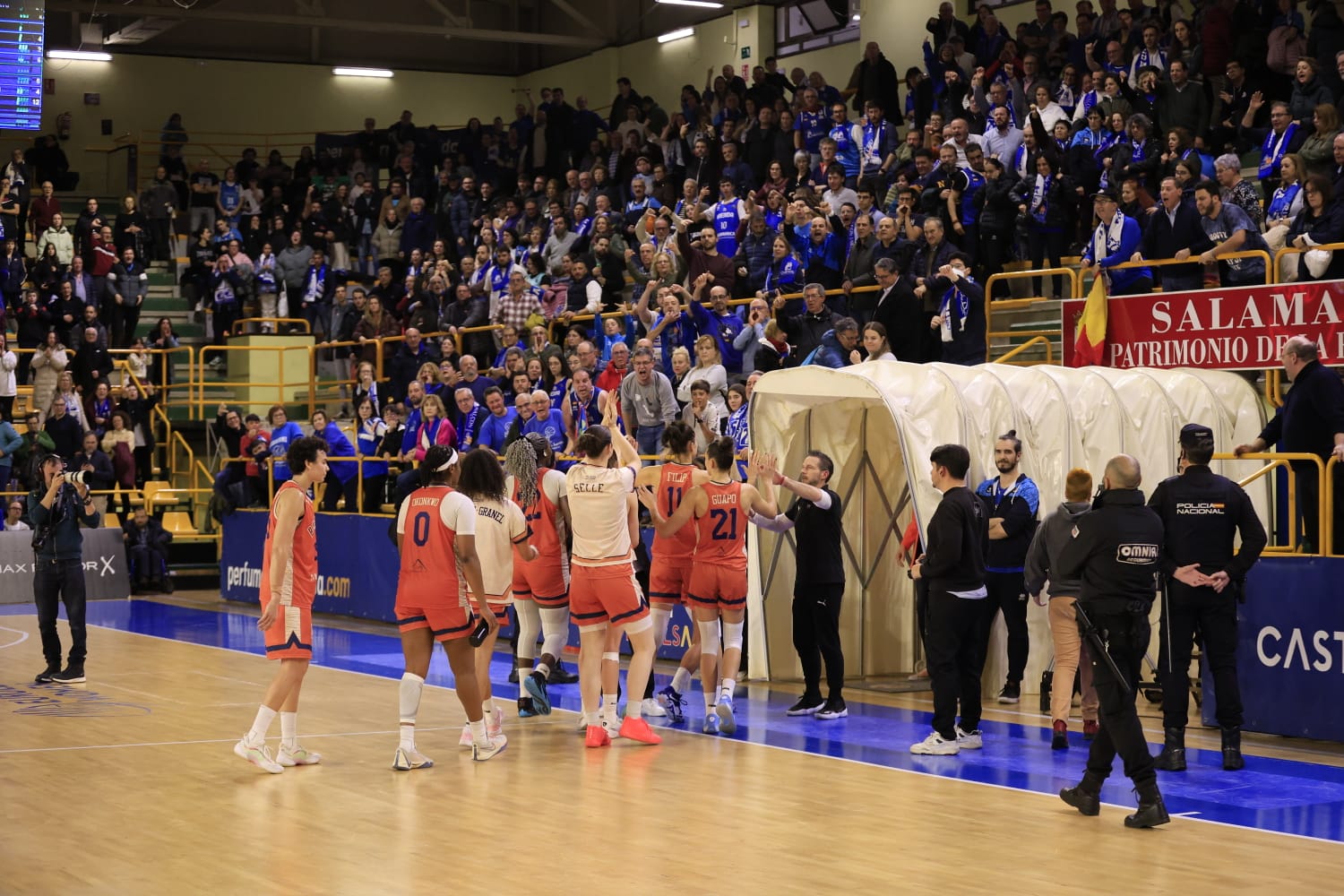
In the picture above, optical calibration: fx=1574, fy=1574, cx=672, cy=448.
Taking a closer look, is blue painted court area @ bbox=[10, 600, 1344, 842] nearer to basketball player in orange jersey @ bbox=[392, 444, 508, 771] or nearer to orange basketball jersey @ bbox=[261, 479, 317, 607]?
basketball player in orange jersey @ bbox=[392, 444, 508, 771]

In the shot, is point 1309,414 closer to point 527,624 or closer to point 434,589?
point 527,624

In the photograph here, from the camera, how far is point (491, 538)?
35.4ft

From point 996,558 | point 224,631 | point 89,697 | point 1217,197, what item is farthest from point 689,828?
point 224,631

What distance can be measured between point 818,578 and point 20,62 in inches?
271

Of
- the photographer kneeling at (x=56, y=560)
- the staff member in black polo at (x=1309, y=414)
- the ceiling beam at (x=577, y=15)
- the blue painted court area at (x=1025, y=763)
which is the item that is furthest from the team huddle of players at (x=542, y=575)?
the ceiling beam at (x=577, y=15)

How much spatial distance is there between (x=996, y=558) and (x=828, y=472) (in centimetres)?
145

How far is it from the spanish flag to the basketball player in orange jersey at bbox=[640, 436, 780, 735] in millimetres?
5117

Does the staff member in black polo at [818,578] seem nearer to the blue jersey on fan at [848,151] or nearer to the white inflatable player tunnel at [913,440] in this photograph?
the white inflatable player tunnel at [913,440]

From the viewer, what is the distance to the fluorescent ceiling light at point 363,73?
36.2 m

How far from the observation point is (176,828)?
8.30 metres

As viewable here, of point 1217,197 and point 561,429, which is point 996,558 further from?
point 561,429

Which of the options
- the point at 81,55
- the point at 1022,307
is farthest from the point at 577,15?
the point at 1022,307

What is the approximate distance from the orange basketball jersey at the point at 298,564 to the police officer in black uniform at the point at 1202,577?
5337 mm

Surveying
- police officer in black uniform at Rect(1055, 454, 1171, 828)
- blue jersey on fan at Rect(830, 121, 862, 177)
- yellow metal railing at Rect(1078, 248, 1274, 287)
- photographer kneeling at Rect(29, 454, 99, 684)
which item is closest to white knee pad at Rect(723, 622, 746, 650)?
police officer in black uniform at Rect(1055, 454, 1171, 828)
